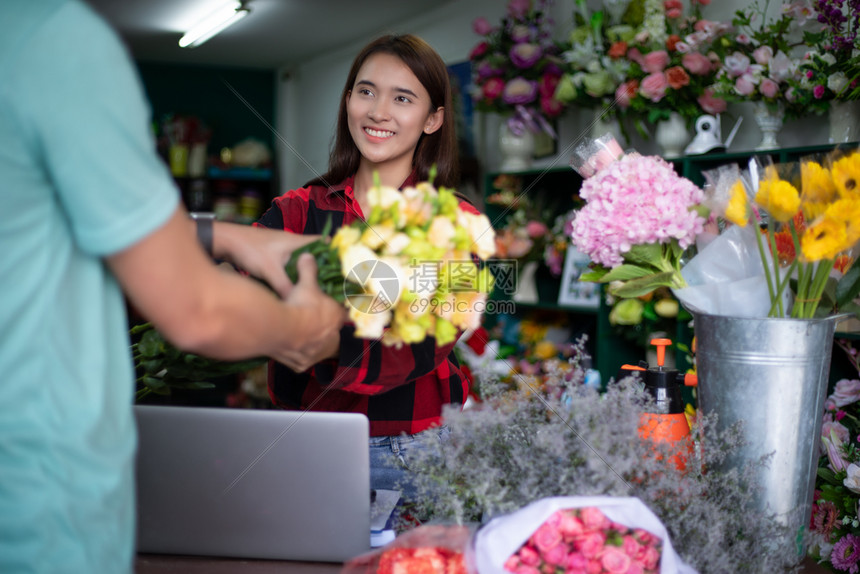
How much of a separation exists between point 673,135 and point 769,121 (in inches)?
16.5

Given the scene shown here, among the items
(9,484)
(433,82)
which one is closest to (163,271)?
(9,484)

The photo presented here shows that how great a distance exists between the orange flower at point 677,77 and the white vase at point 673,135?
201 mm

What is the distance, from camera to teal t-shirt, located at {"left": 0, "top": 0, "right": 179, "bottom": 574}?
24.2 inches

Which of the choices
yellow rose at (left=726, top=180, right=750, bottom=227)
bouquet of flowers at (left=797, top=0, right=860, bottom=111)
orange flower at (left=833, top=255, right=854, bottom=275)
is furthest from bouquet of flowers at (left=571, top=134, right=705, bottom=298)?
bouquet of flowers at (left=797, top=0, right=860, bottom=111)

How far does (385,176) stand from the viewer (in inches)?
68.2

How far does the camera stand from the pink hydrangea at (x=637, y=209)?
123 cm

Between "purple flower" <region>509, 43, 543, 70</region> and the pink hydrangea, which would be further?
"purple flower" <region>509, 43, 543, 70</region>

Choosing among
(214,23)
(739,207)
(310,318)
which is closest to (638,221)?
(739,207)

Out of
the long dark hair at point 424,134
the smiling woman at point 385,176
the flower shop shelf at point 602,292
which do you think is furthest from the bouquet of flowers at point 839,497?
the long dark hair at point 424,134

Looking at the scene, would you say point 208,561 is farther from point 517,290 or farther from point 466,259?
point 517,290

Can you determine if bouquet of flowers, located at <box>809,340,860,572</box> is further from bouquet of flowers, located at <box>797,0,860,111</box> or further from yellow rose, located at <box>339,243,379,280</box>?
yellow rose, located at <box>339,243,379,280</box>

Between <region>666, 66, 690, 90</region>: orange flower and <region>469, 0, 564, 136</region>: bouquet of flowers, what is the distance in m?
0.72

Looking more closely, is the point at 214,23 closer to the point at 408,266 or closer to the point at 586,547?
the point at 408,266

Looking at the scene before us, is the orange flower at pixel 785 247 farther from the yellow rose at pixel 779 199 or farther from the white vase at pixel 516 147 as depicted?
the white vase at pixel 516 147
